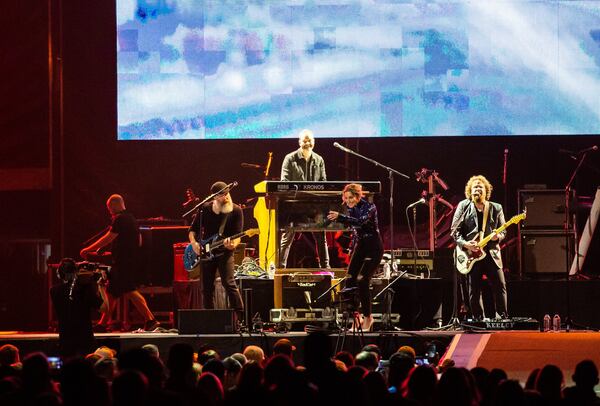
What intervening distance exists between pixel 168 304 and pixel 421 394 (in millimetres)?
11244

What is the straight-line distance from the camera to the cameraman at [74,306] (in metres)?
11.3

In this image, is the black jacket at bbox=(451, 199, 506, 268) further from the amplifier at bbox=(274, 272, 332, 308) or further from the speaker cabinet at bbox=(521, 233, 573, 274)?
the amplifier at bbox=(274, 272, 332, 308)

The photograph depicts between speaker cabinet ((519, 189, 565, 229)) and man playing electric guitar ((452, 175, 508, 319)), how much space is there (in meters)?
0.94

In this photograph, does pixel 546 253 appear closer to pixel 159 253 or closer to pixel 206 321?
pixel 206 321

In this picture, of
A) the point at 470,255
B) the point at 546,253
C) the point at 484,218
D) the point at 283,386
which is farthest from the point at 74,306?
the point at 546,253

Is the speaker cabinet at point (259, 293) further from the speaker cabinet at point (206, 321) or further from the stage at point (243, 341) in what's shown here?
the speaker cabinet at point (206, 321)

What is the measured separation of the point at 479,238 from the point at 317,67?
4027 millimetres

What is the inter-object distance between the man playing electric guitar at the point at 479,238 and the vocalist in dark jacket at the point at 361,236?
6.08 ft

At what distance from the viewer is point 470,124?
1645 centimetres

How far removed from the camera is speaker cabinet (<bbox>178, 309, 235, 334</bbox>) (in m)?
12.8

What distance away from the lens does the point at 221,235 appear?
13398 mm

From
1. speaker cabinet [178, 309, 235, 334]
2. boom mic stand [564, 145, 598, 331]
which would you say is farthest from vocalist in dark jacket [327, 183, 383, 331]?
boom mic stand [564, 145, 598, 331]

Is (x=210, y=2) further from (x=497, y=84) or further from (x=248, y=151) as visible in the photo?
(x=497, y=84)

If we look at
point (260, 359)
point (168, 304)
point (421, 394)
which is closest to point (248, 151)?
point (168, 304)
